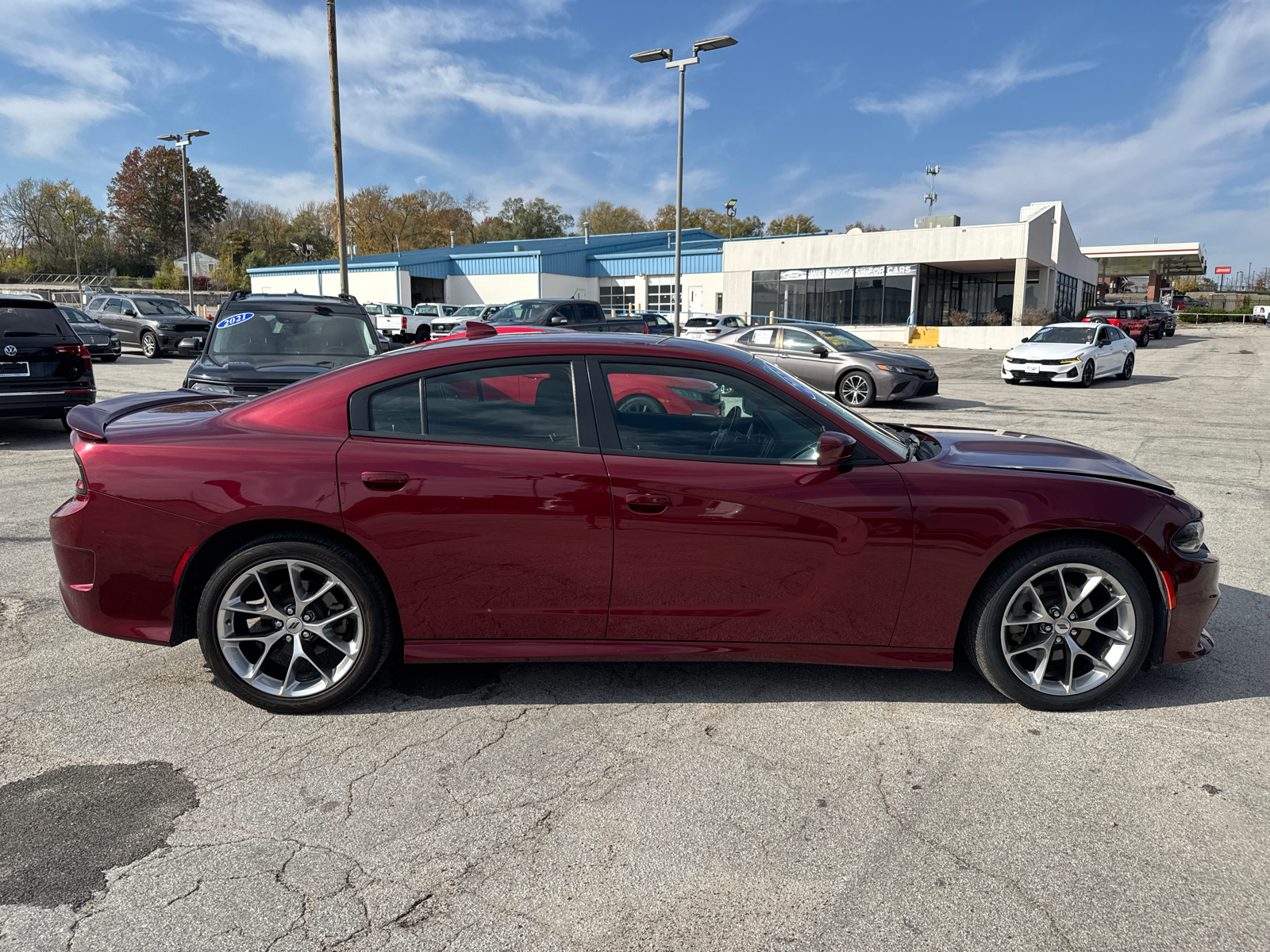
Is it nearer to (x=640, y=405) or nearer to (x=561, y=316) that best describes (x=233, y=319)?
(x=640, y=405)

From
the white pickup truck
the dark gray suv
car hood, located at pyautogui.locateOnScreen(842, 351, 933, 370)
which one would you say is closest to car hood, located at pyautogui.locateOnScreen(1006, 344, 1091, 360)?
the dark gray suv

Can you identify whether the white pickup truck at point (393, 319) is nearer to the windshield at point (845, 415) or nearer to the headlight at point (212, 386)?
the headlight at point (212, 386)

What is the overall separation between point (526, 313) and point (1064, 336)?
1301 cm

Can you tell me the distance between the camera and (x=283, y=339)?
9.48 meters

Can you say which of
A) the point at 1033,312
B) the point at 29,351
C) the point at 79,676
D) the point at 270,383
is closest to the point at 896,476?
the point at 79,676

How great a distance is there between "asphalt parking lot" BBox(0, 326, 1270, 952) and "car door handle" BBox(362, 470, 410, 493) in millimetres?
965

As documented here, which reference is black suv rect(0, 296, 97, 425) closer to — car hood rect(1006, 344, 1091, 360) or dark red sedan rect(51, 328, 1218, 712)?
dark red sedan rect(51, 328, 1218, 712)

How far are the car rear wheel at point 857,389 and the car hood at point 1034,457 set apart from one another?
11077 millimetres

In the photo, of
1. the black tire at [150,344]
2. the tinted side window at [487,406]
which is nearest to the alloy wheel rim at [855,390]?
the tinted side window at [487,406]

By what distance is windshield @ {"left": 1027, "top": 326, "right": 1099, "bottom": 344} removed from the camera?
20375mm

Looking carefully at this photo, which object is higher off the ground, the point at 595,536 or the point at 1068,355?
the point at 1068,355

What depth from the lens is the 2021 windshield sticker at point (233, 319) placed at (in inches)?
373

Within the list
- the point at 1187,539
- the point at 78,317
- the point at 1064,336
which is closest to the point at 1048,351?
the point at 1064,336

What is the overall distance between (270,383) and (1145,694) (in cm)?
781
